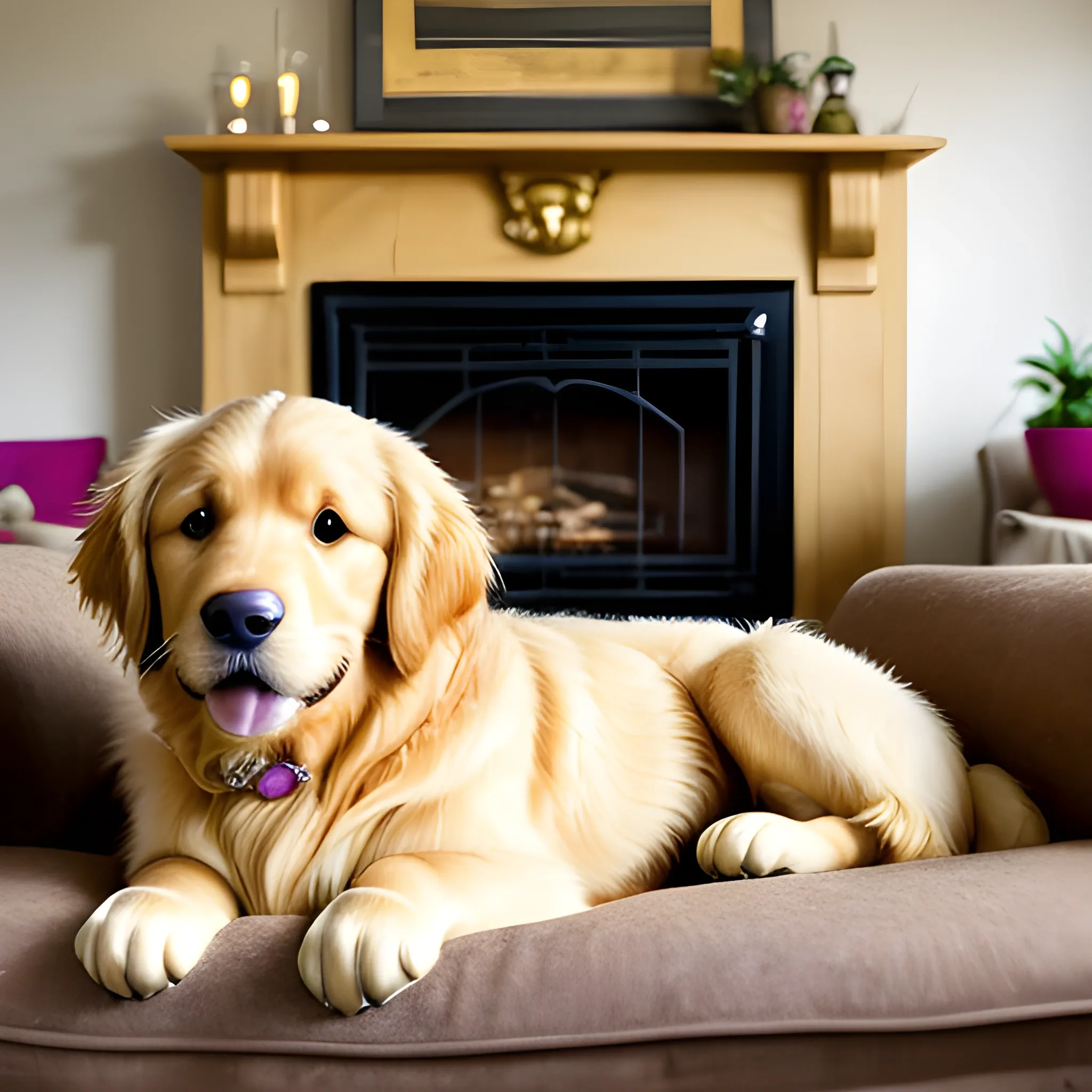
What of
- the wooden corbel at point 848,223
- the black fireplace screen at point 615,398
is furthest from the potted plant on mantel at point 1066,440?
the black fireplace screen at point 615,398

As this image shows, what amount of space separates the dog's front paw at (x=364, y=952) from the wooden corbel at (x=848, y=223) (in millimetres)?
2647

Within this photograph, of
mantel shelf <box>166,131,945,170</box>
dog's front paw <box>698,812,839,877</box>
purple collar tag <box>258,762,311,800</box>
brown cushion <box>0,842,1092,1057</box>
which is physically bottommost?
brown cushion <box>0,842,1092,1057</box>

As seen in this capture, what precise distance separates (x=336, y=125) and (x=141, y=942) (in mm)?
2896

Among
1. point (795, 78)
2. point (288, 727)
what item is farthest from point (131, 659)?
point (795, 78)

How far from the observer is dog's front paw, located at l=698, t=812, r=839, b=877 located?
30.8 inches

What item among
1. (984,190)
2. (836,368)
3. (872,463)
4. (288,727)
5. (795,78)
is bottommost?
(288,727)

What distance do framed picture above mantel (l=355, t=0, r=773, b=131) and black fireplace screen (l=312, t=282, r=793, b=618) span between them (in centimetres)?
47

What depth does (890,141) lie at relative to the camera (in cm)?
280

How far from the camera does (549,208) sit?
9.49ft

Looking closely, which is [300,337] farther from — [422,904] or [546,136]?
[422,904]

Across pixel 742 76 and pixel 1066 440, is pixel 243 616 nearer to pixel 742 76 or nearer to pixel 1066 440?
pixel 1066 440

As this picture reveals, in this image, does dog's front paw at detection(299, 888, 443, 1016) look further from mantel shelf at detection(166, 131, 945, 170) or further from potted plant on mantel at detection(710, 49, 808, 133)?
potted plant on mantel at detection(710, 49, 808, 133)

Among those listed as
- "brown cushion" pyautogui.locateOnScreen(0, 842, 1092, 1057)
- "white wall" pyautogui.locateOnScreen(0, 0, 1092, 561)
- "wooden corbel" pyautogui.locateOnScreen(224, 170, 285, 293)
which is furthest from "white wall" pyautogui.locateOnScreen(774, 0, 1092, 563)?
"brown cushion" pyautogui.locateOnScreen(0, 842, 1092, 1057)

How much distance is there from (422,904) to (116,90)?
3184 mm
